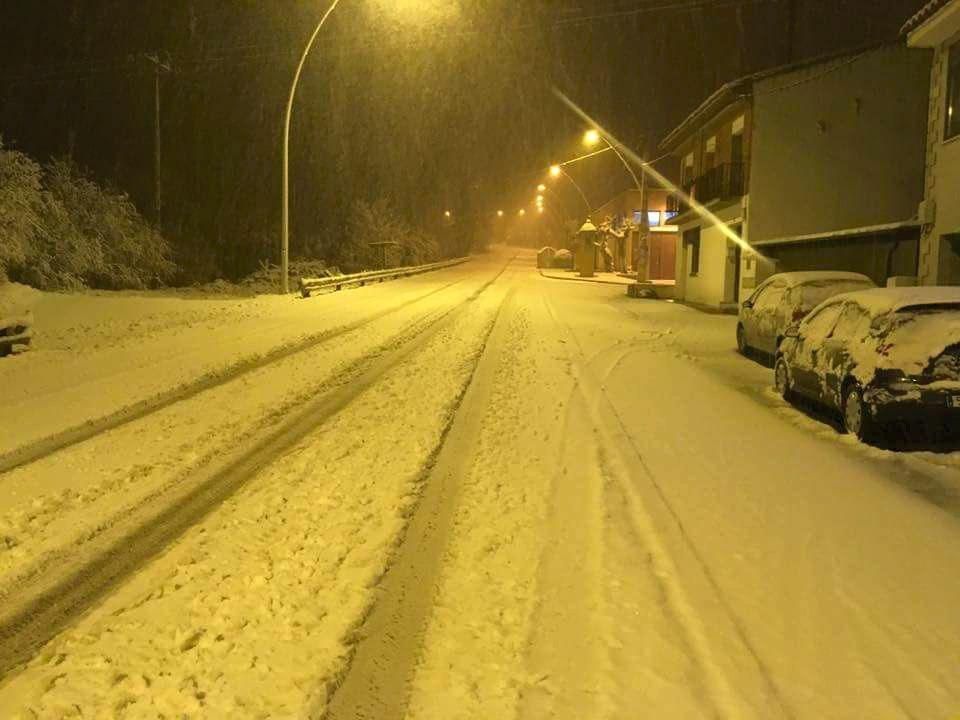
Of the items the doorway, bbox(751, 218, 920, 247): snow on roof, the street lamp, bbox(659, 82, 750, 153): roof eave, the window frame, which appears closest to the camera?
bbox(751, 218, 920, 247): snow on roof

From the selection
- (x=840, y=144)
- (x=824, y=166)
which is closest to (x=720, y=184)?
(x=824, y=166)

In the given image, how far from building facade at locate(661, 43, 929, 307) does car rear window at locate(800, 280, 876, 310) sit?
20.9ft

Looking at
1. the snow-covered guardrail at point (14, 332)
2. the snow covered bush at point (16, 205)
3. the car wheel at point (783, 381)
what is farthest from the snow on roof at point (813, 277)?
the snow covered bush at point (16, 205)

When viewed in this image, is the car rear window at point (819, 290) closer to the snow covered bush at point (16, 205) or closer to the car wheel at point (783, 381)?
the car wheel at point (783, 381)

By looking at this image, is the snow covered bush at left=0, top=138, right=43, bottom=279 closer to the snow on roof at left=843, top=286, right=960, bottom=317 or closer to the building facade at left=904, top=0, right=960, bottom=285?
the snow on roof at left=843, top=286, right=960, bottom=317

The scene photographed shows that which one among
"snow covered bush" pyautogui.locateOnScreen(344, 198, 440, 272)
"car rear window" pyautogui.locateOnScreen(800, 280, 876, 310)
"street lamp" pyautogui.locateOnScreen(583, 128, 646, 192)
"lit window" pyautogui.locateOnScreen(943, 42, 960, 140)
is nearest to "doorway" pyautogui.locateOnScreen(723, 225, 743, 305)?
"street lamp" pyautogui.locateOnScreen(583, 128, 646, 192)

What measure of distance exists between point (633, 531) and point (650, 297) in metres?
26.5

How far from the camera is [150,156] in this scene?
47969mm

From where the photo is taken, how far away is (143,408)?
8.66 metres

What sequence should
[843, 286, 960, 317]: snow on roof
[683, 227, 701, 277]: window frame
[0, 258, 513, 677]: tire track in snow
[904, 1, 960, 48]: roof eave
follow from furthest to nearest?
1. [683, 227, 701, 277]: window frame
2. [904, 1, 960, 48]: roof eave
3. [843, 286, 960, 317]: snow on roof
4. [0, 258, 513, 677]: tire track in snow

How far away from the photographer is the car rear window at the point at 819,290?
41.7 ft

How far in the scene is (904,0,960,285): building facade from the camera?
1443cm

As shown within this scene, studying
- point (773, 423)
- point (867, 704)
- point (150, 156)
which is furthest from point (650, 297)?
point (150, 156)

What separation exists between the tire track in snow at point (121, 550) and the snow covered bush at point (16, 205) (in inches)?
719
